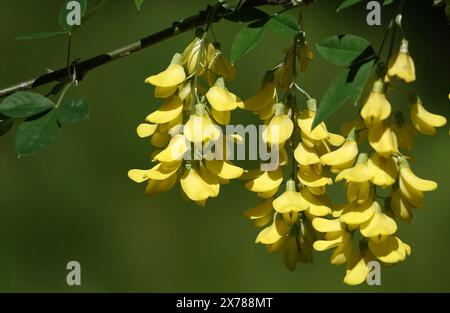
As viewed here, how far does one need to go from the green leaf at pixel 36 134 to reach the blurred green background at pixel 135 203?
4.41 feet

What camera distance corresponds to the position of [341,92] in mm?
776

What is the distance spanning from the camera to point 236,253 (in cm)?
230

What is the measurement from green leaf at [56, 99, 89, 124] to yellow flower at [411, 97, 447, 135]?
0.30 metres

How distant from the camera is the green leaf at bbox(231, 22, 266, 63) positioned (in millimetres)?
828

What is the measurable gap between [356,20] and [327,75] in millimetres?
251

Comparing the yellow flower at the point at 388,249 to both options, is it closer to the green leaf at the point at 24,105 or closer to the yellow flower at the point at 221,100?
A: the yellow flower at the point at 221,100

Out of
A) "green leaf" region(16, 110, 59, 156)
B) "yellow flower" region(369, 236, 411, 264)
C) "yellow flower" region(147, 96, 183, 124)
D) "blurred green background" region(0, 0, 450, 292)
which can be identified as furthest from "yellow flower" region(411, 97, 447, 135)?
"blurred green background" region(0, 0, 450, 292)

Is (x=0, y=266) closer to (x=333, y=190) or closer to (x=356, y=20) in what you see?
(x=333, y=190)

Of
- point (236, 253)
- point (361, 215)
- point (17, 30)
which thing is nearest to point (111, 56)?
point (361, 215)

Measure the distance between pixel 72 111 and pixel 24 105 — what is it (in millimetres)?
49

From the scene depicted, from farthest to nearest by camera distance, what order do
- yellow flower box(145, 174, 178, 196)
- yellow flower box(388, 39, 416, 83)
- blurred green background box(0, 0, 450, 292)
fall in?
blurred green background box(0, 0, 450, 292) < yellow flower box(145, 174, 178, 196) < yellow flower box(388, 39, 416, 83)

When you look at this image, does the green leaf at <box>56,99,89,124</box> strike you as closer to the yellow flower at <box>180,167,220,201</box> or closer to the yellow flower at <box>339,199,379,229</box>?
the yellow flower at <box>180,167,220,201</box>

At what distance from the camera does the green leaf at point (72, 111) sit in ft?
2.87

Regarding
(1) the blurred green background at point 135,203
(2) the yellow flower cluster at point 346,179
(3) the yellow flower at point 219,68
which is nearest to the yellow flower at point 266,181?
(2) the yellow flower cluster at point 346,179
